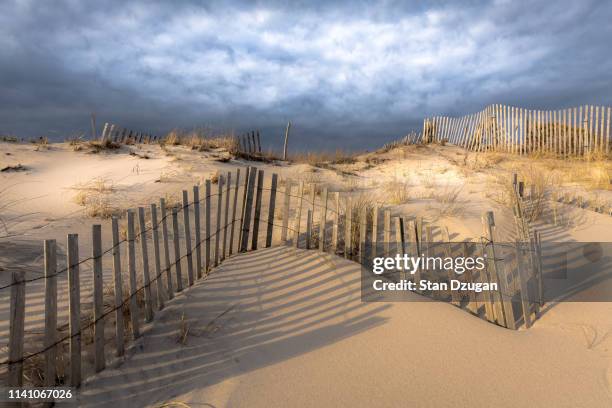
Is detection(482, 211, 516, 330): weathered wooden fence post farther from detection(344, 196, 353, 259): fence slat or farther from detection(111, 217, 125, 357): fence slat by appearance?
detection(111, 217, 125, 357): fence slat

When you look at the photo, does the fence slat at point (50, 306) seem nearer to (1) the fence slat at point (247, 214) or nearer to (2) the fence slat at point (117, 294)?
(2) the fence slat at point (117, 294)

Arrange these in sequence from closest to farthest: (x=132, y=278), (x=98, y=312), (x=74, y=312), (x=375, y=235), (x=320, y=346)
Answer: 1. (x=74, y=312)
2. (x=98, y=312)
3. (x=132, y=278)
4. (x=320, y=346)
5. (x=375, y=235)

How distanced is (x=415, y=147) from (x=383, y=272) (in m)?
15.8

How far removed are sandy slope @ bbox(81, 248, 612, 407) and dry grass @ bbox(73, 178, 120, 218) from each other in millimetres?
3606

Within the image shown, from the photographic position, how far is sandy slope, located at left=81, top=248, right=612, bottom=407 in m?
2.86

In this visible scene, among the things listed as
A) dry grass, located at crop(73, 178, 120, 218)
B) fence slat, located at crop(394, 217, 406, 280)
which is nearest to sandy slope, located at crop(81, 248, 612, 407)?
fence slat, located at crop(394, 217, 406, 280)

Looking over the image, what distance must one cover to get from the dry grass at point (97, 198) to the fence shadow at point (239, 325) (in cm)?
325

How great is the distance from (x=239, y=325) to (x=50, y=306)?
162 centimetres

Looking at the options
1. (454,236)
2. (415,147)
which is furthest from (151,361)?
(415,147)

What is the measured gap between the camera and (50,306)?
8.23 ft

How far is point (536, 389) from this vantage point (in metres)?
3.05

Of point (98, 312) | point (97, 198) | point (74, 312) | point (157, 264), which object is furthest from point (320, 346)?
point (97, 198)

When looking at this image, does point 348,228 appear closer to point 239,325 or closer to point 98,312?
point 239,325

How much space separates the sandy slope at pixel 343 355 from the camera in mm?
2859
